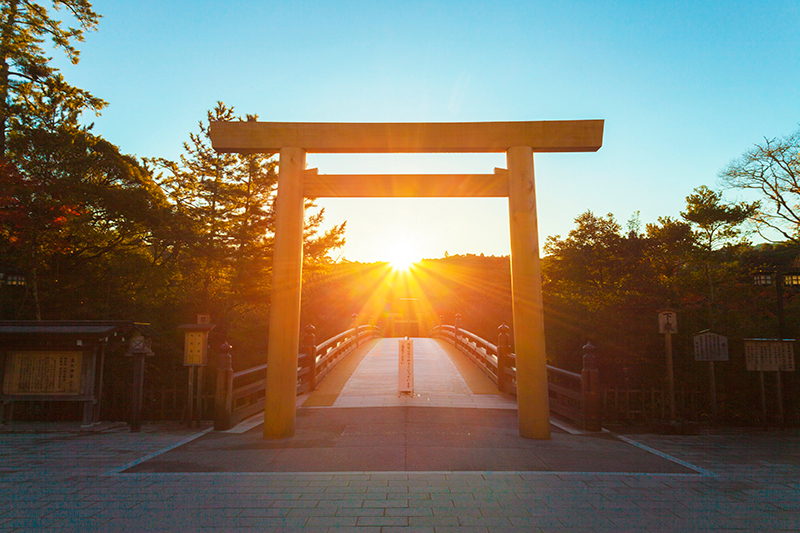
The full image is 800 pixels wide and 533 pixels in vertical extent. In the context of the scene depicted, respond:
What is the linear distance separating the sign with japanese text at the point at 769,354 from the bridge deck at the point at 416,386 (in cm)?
463

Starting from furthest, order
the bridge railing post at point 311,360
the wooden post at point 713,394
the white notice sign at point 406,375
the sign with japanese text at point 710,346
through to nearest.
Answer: the bridge railing post at point 311,360, the white notice sign at point 406,375, the wooden post at point 713,394, the sign with japanese text at point 710,346

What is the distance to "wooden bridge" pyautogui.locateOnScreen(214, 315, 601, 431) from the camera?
7.71m

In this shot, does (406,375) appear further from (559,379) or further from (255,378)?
(255,378)

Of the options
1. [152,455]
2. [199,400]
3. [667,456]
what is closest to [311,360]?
[199,400]

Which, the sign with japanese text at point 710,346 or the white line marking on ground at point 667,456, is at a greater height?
the sign with japanese text at point 710,346

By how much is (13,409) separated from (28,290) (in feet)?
20.5

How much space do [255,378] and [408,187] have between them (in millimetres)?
7505

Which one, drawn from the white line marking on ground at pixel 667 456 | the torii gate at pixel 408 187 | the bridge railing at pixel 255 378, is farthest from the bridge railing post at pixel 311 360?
the white line marking on ground at pixel 667 456

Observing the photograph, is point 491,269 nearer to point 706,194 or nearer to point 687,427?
point 706,194

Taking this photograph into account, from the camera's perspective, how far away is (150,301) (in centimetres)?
1555

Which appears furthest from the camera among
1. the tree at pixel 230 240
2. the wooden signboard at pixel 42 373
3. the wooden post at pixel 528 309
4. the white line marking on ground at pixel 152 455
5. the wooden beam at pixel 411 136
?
the tree at pixel 230 240

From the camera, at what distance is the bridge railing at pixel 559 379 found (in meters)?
7.64

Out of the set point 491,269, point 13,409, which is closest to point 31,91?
point 13,409

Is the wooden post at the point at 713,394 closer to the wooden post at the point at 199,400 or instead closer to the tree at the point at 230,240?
the wooden post at the point at 199,400
